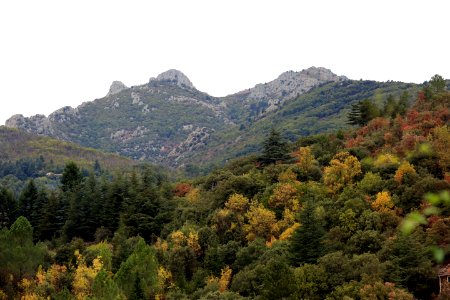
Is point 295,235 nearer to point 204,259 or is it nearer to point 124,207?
point 204,259

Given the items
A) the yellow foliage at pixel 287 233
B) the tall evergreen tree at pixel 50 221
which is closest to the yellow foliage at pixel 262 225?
the yellow foliage at pixel 287 233

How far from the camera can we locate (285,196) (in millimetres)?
58562

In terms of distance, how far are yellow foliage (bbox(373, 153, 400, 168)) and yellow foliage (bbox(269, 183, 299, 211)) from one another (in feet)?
34.5

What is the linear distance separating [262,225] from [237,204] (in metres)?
5.62

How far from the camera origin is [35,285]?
5391cm

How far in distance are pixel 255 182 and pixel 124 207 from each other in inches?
842

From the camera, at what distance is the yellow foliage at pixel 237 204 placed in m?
60.0

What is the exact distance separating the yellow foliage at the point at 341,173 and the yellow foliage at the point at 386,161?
2.36 metres

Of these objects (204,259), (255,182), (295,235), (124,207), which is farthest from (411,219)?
(124,207)

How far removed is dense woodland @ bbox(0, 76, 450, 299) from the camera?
124ft

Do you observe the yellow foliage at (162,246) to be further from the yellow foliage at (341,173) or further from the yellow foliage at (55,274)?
the yellow foliage at (341,173)

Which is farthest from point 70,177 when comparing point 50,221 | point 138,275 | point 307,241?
point 307,241

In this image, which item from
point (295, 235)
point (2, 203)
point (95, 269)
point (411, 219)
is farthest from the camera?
point (2, 203)

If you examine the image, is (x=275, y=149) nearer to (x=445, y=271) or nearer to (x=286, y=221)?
(x=286, y=221)
